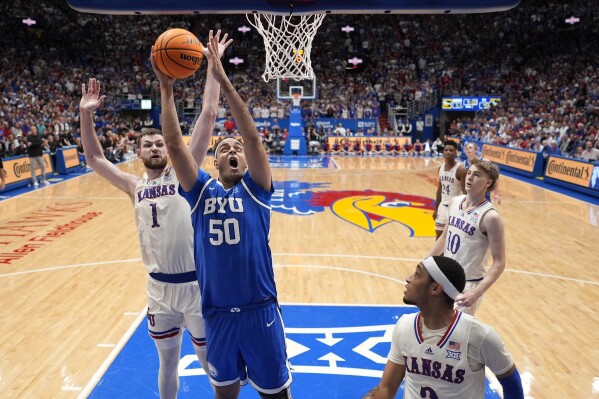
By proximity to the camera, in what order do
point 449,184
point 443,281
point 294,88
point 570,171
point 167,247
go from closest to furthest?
point 443,281 → point 167,247 → point 449,184 → point 570,171 → point 294,88

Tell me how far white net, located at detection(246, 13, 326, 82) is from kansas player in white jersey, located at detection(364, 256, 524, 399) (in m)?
11.0

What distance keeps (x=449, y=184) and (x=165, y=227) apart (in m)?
4.78

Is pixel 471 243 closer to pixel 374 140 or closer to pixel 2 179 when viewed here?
pixel 2 179

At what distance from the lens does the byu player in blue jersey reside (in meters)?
2.88

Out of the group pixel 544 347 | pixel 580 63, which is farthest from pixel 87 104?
pixel 580 63

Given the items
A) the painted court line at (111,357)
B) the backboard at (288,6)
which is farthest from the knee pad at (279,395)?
the backboard at (288,6)

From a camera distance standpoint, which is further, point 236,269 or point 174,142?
point 236,269

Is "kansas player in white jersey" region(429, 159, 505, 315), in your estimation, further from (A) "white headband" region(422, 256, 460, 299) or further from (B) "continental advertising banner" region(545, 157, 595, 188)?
(B) "continental advertising banner" region(545, 157, 595, 188)

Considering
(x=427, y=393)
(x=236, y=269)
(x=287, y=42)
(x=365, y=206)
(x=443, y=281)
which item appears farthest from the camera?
(x=287, y=42)

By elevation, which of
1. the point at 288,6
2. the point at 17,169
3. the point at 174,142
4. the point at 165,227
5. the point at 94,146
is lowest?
the point at 17,169

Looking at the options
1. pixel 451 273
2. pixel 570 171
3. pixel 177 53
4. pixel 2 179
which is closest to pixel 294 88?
pixel 570 171

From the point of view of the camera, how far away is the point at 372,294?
A: 6.70 metres

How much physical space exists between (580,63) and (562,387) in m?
29.2

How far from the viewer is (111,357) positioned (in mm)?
4887
